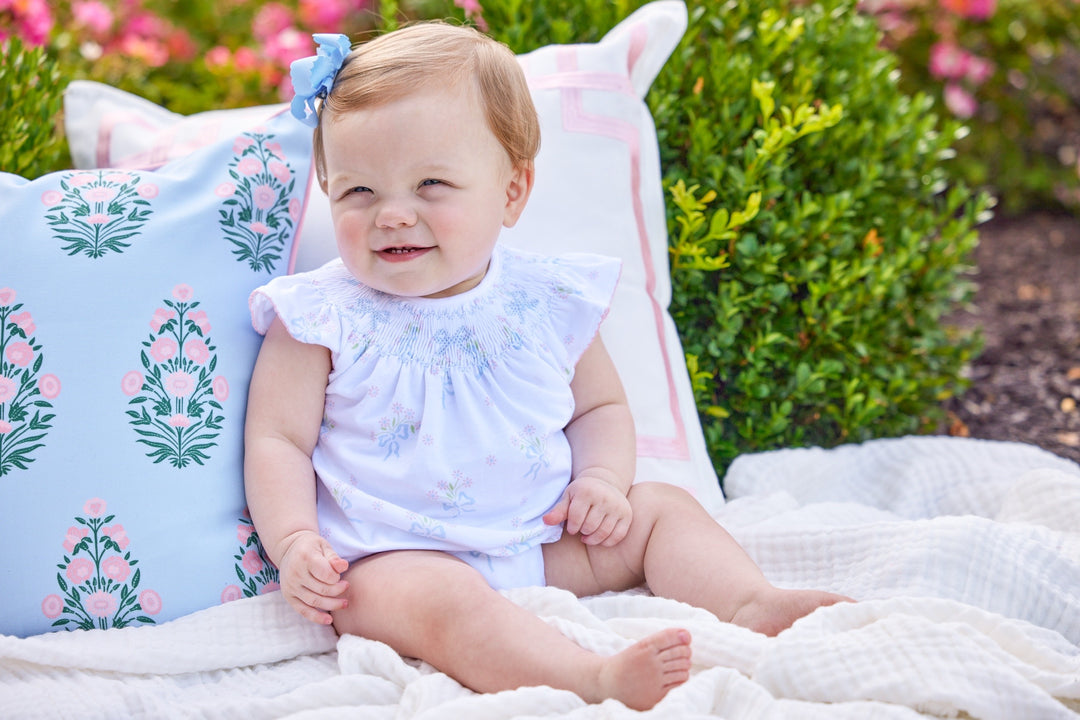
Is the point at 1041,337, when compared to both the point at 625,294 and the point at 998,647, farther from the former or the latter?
A: the point at 998,647

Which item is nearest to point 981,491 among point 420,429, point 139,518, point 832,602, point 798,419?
point 798,419

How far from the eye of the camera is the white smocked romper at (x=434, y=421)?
1.60 metres

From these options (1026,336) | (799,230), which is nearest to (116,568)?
(799,230)

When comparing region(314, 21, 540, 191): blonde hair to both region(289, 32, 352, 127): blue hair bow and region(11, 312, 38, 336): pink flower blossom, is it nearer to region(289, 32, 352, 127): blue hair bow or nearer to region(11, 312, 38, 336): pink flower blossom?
region(289, 32, 352, 127): blue hair bow

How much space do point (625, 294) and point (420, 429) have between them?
619 millimetres

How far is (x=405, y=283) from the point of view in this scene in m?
1.61

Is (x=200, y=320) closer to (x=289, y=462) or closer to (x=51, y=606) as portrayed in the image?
(x=289, y=462)

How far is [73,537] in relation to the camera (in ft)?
5.05

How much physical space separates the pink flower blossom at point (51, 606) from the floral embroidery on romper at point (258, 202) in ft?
2.04

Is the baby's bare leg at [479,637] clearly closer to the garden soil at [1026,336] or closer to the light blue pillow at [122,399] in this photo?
the light blue pillow at [122,399]

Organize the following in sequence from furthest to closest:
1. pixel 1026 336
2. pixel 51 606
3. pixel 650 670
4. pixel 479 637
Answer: pixel 1026 336 → pixel 51 606 → pixel 479 637 → pixel 650 670

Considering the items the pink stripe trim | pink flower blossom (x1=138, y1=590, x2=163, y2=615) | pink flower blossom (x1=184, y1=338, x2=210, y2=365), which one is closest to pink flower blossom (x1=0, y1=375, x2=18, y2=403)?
pink flower blossom (x1=184, y1=338, x2=210, y2=365)

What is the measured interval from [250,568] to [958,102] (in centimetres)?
363

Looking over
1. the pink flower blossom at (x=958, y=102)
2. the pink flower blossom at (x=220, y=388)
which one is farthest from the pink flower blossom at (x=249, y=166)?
the pink flower blossom at (x=958, y=102)
